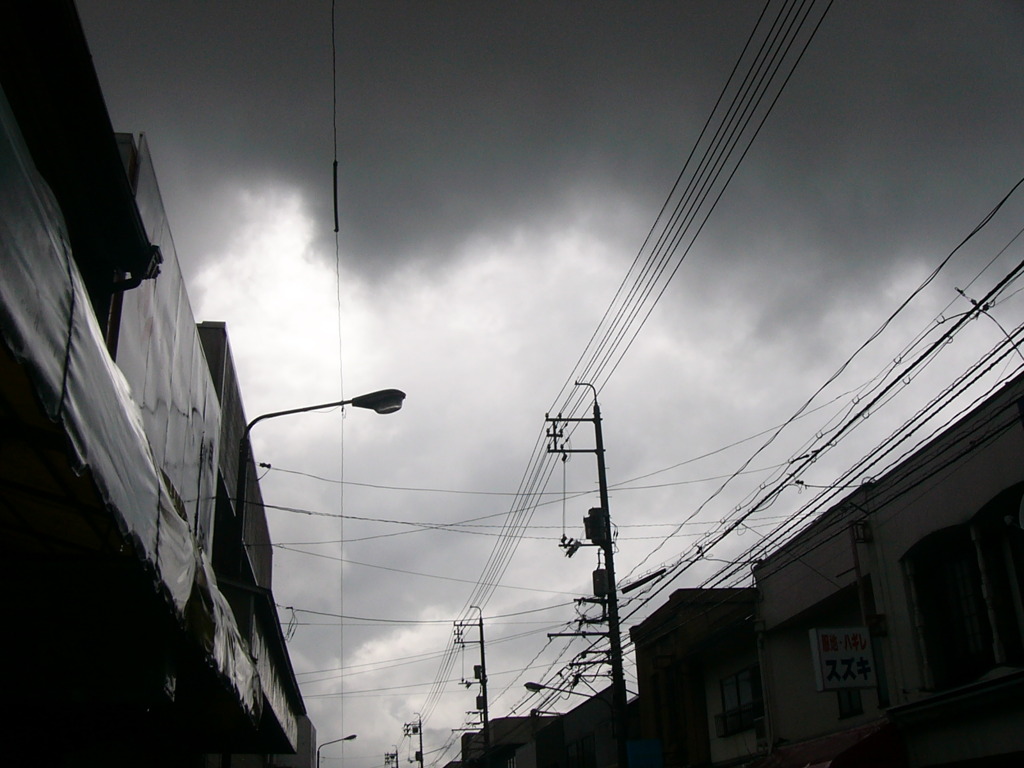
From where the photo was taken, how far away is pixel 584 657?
2998cm

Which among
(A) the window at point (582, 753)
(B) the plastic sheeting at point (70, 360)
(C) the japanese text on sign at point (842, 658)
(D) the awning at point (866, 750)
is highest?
(B) the plastic sheeting at point (70, 360)

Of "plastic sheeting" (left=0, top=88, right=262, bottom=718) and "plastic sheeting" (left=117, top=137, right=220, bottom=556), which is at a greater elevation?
"plastic sheeting" (left=117, top=137, right=220, bottom=556)

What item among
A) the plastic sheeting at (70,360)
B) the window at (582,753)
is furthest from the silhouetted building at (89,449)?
the window at (582,753)

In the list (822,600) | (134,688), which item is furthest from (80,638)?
(822,600)

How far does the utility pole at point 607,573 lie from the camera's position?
897 inches

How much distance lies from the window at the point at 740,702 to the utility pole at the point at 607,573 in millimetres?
3470

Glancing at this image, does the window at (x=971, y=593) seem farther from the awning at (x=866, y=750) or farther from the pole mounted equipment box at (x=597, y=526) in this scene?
the pole mounted equipment box at (x=597, y=526)

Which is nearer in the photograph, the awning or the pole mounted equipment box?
the awning

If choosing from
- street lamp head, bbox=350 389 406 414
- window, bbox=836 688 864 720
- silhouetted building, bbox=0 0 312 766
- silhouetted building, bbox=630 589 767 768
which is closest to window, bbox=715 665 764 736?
silhouetted building, bbox=630 589 767 768

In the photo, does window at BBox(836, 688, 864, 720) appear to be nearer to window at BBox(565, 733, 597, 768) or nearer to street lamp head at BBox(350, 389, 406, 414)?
street lamp head at BBox(350, 389, 406, 414)

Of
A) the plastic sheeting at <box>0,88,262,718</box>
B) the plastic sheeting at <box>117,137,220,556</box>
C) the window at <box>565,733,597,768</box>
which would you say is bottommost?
the window at <box>565,733,597,768</box>

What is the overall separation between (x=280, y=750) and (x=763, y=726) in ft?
41.1

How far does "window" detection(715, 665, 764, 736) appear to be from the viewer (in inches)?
966

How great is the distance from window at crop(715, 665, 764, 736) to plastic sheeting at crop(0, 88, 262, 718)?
21301 millimetres
